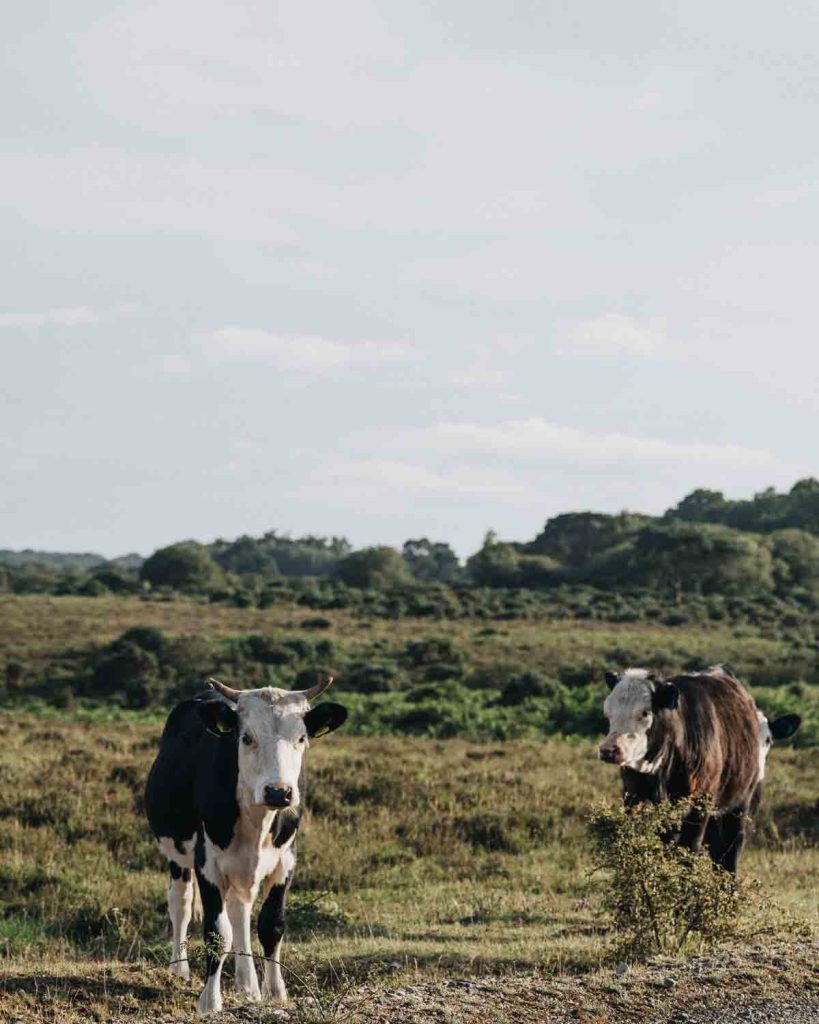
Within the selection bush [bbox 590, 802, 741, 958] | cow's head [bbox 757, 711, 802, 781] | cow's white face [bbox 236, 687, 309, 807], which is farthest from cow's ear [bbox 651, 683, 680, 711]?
cow's white face [bbox 236, 687, 309, 807]

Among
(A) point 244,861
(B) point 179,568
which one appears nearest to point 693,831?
(A) point 244,861

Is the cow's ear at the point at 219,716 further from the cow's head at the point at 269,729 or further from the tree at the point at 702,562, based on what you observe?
the tree at the point at 702,562

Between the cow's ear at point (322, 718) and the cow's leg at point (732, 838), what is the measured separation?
4866mm

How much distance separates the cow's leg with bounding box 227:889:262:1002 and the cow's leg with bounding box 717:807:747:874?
5.01m

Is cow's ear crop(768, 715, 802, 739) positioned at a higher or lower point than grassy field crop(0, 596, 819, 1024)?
higher

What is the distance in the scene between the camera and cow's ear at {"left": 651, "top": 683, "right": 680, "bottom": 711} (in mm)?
10078

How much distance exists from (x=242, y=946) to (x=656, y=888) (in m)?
2.83

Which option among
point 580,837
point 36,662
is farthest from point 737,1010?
point 36,662

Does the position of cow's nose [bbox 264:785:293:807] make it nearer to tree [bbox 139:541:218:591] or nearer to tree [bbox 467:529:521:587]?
tree [bbox 139:541:218:591]

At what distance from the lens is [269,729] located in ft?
24.3

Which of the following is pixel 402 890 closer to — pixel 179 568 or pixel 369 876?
pixel 369 876

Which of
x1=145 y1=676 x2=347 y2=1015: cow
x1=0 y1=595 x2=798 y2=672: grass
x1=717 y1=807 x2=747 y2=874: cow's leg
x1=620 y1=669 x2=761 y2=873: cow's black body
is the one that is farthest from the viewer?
x1=0 y1=595 x2=798 y2=672: grass

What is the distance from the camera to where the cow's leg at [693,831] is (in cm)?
1011

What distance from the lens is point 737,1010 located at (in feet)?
24.3
